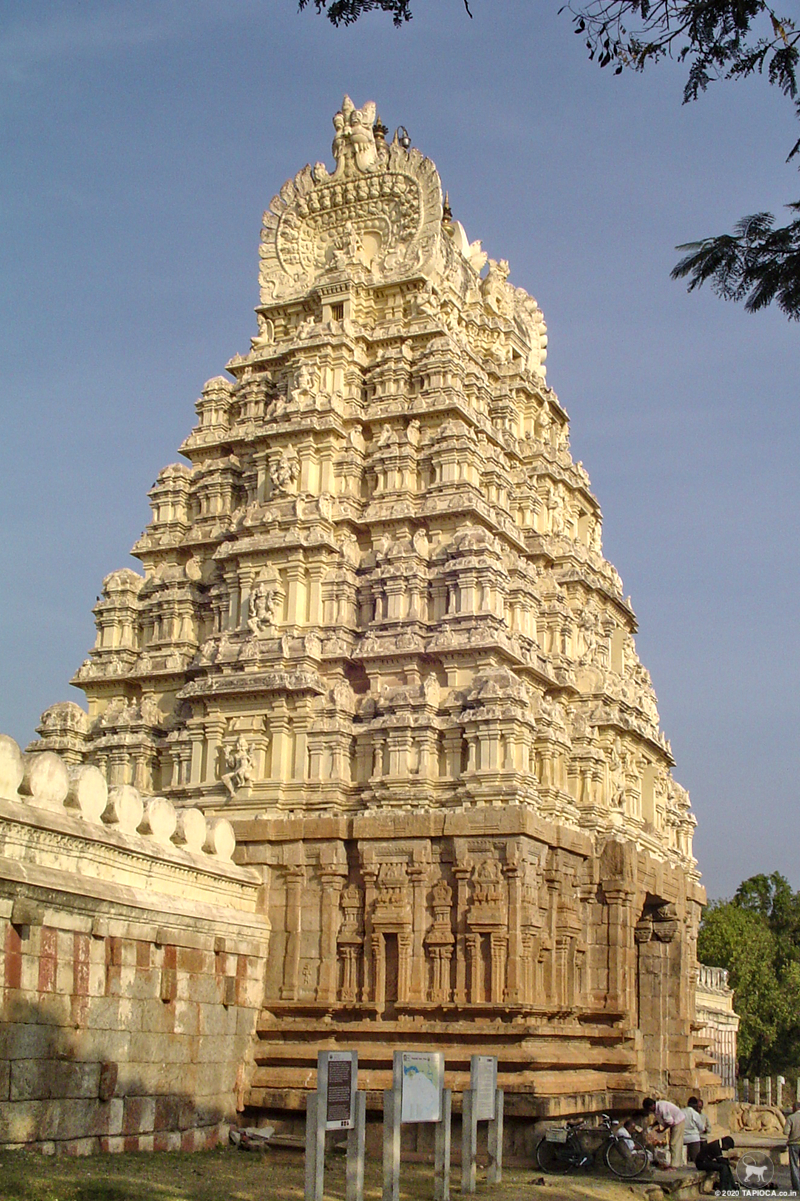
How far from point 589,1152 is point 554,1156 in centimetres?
55

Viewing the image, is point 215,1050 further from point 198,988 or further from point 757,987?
point 757,987

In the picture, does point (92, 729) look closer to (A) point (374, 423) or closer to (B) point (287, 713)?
(B) point (287, 713)

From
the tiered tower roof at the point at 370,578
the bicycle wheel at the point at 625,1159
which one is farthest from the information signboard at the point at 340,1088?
the tiered tower roof at the point at 370,578

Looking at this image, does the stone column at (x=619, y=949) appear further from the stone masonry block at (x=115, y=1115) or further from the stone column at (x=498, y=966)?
the stone masonry block at (x=115, y=1115)

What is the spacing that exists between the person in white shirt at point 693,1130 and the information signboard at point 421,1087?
6.59m

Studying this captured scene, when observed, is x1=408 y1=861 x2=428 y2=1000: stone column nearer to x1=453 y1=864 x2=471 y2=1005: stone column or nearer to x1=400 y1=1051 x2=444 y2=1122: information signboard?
x1=453 y1=864 x2=471 y2=1005: stone column

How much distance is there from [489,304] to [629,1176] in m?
21.6

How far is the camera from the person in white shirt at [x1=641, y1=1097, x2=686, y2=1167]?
20328mm

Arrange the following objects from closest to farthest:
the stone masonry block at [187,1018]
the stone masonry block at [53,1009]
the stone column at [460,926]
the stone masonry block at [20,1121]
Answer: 1. the stone masonry block at [20,1121]
2. the stone masonry block at [53,1009]
3. the stone masonry block at [187,1018]
4. the stone column at [460,926]

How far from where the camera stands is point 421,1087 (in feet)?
51.3

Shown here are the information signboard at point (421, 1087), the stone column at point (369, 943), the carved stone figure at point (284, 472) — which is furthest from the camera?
the carved stone figure at point (284, 472)

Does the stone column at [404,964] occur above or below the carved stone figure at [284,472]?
below

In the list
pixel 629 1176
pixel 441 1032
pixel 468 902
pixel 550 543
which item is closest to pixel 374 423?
pixel 550 543

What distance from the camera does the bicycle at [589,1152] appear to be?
19609 mm
